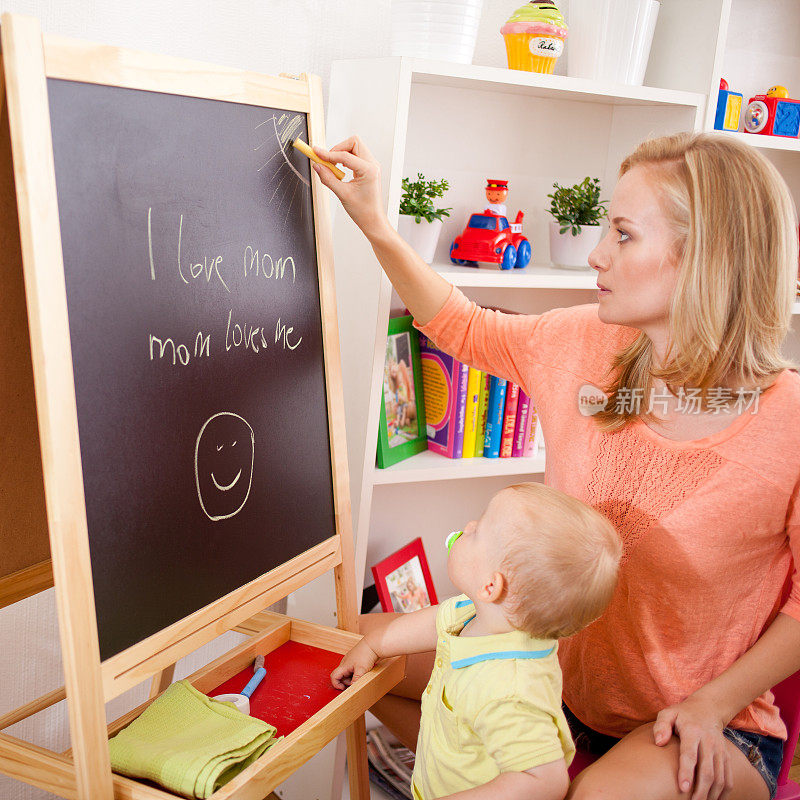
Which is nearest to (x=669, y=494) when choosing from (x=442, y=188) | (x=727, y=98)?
(x=442, y=188)

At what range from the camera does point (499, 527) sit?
125 centimetres

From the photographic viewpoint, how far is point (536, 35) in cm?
184

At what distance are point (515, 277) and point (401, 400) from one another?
39cm

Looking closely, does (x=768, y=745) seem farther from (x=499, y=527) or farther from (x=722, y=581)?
(x=499, y=527)

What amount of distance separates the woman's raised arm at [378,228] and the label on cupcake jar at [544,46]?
592 mm

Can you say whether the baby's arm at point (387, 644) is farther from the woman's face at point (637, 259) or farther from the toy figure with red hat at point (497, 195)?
the toy figure with red hat at point (497, 195)

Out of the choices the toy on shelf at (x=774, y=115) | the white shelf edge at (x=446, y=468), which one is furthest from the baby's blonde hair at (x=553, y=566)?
the toy on shelf at (x=774, y=115)

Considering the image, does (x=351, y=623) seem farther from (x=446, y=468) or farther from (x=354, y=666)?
(x=446, y=468)

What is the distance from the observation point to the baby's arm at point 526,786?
45.3 inches

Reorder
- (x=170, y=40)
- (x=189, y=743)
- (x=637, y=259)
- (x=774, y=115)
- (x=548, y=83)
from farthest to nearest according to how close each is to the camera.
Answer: (x=774, y=115), (x=548, y=83), (x=170, y=40), (x=637, y=259), (x=189, y=743)

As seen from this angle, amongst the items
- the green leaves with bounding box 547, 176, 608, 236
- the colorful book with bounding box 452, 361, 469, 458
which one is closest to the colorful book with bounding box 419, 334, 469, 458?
the colorful book with bounding box 452, 361, 469, 458

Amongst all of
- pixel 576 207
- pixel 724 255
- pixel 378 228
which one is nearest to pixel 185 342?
pixel 378 228

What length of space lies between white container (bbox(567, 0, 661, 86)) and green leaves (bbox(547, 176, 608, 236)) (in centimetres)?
26

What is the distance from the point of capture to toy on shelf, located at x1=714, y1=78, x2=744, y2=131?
85.1 inches
